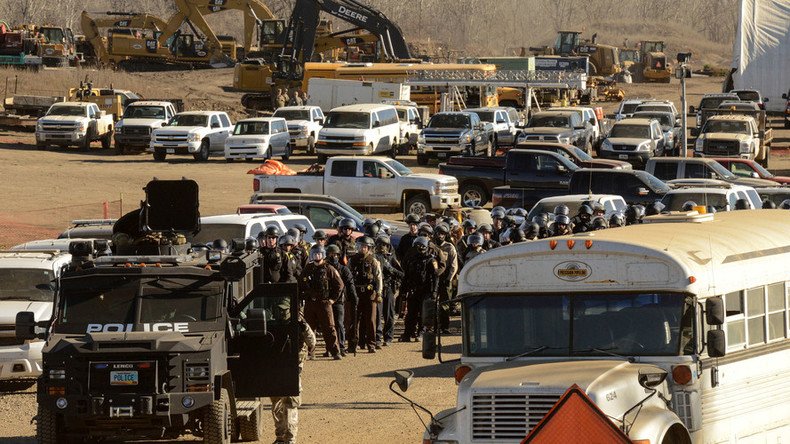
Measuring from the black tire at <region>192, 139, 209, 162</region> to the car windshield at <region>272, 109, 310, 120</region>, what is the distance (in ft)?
14.3

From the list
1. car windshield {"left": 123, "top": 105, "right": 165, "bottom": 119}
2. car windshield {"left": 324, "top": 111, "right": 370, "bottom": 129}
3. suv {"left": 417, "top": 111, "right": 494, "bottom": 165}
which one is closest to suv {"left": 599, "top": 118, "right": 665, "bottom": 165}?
suv {"left": 417, "top": 111, "right": 494, "bottom": 165}

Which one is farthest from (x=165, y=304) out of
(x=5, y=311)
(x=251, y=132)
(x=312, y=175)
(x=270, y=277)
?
(x=251, y=132)

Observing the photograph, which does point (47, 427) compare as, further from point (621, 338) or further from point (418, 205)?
point (418, 205)

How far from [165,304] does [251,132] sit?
36008 millimetres

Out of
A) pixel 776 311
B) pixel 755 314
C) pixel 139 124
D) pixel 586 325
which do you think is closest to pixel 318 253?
pixel 776 311

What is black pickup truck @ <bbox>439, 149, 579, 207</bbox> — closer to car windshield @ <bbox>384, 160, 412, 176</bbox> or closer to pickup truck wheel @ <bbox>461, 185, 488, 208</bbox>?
pickup truck wheel @ <bbox>461, 185, 488, 208</bbox>

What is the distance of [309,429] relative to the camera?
15406mm

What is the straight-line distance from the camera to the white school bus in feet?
32.1

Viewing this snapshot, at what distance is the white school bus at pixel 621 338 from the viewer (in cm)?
977

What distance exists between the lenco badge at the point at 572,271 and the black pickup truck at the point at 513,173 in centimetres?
2552

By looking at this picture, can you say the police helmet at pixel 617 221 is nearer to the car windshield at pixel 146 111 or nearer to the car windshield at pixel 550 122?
the car windshield at pixel 550 122

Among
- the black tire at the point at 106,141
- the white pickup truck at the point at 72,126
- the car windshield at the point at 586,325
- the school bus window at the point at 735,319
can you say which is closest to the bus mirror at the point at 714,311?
the car windshield at the point at 586,325

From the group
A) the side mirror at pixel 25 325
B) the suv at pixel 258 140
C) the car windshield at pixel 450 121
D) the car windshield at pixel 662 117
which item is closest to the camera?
the side mirror at pixel 25 325

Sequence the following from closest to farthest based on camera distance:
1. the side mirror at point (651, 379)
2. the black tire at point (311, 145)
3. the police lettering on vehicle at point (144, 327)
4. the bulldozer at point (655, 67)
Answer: the side mirror at point (651, 379)
the police lettering on vehicle at point (144, 327)
the black tire at point (311, 145)
the bulldozer at point (655, 67)
